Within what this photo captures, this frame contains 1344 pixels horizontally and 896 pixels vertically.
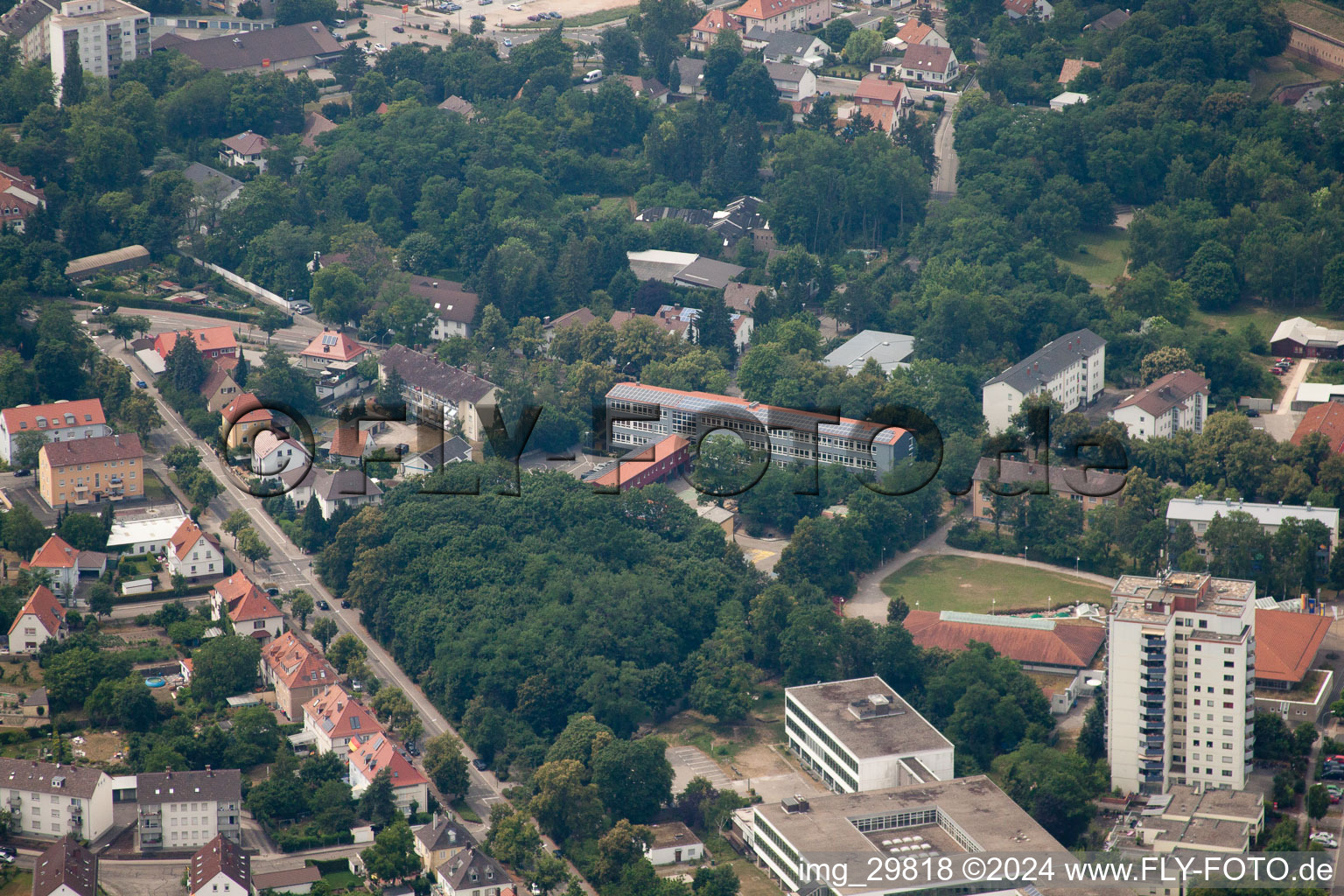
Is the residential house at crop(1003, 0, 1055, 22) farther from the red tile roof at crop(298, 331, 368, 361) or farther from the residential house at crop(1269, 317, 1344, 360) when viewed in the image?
the red tile roof at crop(298, 331, 368, 361)

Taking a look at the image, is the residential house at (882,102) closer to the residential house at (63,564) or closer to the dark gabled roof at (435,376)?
the dark gabled roof at (435,376)

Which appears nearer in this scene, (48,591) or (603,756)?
(603,756)

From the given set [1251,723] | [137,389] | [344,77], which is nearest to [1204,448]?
[1251,723]

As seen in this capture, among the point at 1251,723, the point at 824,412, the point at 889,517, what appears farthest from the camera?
the point at 824,412

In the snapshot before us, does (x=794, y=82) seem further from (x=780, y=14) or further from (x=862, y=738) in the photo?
(x=862, y=738)

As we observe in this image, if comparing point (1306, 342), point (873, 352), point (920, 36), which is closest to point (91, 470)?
Answer: point (873, 352)

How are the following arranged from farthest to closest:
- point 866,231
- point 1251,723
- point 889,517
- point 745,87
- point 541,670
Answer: point 745,87 → point 866,231 → point 889,517 → point 541,670 → point 1251,723

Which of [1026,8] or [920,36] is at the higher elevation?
[1026,8]

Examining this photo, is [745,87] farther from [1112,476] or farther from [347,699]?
[347,699]

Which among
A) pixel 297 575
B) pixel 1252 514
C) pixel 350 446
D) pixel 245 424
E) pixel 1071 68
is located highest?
pixel 1071 68
